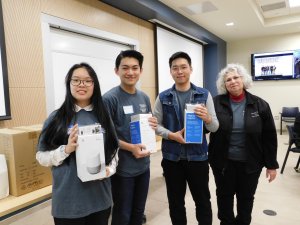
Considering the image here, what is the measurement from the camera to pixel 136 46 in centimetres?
417

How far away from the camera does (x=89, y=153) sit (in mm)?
1103

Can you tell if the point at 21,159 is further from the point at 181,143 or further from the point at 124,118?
the point at 181,143

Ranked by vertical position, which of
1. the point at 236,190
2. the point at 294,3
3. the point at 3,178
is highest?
the point at 294,3

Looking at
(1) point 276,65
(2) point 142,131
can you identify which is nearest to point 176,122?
(2) point 142,131

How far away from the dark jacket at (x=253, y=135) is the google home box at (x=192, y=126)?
0.29 metres

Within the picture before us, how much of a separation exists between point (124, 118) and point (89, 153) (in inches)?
18.1

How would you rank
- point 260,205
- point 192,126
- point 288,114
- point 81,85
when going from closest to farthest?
point 81,85 < point 192,126 < point 260,205 < point 288,114

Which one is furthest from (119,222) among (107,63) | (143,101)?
(107,63)

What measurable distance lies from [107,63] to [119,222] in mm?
2673

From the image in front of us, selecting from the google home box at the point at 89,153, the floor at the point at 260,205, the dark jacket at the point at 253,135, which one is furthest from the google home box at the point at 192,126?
the floor at the point at 260,205

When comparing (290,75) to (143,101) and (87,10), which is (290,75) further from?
(143,101)

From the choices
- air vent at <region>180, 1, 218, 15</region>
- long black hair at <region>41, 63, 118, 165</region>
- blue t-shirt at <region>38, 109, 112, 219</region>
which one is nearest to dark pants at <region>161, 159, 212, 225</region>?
long black hair at <region>41, 63, 118, 165</region>

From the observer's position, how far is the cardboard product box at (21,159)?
1.51 metres

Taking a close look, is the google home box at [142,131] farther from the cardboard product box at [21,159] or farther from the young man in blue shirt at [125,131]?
the cardboard product box at [21,159]
